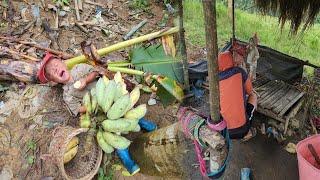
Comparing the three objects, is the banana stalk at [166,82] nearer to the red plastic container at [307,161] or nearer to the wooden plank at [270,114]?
the wooden plank at [270,114]

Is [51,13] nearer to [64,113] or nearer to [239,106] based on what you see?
[64,113]

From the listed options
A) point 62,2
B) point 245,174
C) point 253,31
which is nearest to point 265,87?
point 245,174

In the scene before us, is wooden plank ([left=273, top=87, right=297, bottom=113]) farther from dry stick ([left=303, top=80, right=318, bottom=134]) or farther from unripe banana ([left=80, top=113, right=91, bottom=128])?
unripe banana ([left=80, top=113, right=91, bottom=128])

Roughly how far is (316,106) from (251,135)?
141 cm

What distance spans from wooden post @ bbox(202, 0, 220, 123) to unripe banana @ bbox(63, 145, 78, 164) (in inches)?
60.8

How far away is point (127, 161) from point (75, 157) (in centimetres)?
50

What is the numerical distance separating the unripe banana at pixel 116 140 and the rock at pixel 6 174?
100cm

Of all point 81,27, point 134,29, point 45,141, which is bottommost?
point 134,29

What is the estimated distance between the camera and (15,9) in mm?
6488

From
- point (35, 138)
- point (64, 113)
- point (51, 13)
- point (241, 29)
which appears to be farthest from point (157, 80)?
point (241, 29)

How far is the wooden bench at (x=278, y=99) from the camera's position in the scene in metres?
4.77

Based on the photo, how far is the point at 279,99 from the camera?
5.02 meters

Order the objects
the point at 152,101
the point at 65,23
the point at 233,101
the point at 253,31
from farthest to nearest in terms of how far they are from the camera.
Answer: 1. the point at 253,31
2. the point at 65,23
3. the point at 152,101
4. the point at 233,101

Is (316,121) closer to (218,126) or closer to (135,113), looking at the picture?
(135,113)
